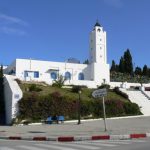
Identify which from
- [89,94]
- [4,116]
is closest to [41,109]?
[4,116]

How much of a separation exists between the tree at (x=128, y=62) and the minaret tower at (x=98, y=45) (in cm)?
1962

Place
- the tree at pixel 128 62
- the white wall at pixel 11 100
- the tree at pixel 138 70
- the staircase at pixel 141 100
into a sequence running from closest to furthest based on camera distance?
the white wall at pixel 11 100
the staircase at pixel 141 100
the tree at pixel 128 62
the tree at pixel 138 70

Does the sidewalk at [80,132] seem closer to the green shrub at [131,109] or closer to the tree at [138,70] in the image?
the green shrub at [131,109]

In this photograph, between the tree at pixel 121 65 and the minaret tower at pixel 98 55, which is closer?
the minaret tower at pixel 98 55

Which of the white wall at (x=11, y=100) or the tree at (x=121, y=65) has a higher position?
the tree at (x=121, y=65)

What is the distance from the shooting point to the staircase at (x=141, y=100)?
144ft

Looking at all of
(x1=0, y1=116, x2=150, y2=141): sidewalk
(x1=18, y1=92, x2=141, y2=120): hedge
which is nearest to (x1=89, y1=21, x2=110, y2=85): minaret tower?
(x1=18, y1=92, x2=141, y2=120): hedge

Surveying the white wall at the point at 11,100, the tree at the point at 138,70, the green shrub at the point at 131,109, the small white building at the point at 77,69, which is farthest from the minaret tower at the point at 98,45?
the white wall at the point at 11,100

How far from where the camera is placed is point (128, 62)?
9212cm

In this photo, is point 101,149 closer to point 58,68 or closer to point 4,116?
point 4,116

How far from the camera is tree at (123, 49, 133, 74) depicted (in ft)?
299

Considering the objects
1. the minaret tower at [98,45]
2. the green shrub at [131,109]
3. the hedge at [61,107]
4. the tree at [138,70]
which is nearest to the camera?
the hedge at [61,107]

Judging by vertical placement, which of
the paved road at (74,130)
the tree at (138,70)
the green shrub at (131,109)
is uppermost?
the tree at (138,70)

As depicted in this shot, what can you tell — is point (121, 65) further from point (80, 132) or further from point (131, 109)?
point (80, 132)
